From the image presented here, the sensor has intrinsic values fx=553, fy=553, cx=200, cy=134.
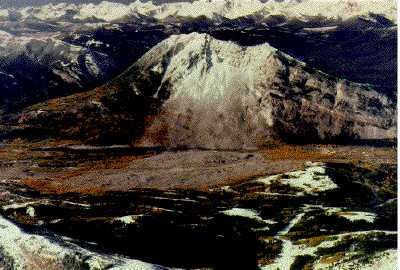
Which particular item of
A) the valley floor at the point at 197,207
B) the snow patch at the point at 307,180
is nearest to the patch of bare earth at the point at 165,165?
the valley floor at the point at 197,207

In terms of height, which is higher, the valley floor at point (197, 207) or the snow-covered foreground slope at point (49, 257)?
the snow-covered foreground slope at point (49, 257)

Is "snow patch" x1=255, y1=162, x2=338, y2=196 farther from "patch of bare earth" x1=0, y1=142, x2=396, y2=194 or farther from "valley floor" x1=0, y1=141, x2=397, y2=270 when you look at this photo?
"patch of bare earth" x1=0, y1=142, x2=396, y2=194

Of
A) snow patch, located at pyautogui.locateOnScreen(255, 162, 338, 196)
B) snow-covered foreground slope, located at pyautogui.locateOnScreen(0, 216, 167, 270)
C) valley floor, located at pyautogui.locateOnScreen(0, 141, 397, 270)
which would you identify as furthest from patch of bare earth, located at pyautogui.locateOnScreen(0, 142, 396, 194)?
snow-covered foreground slope, located at pyautogui.locateOnScreen(0, 216, 167, 270)

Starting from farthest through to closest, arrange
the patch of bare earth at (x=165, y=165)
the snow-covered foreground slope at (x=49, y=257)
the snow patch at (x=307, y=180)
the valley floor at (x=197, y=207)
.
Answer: the patch of bare earth at (x=165, y=165) → the snow patch at (x=307, y=180) → the valley floor at (x=197, y=207) → the snow-covered foreground slope at (x=49, y=257)

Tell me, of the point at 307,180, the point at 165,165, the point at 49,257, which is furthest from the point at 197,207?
the point at 165,165

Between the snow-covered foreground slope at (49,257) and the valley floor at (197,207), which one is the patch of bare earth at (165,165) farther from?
the snow-covered foreground slope at (49,257)

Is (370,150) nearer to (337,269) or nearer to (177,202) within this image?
(177,202)

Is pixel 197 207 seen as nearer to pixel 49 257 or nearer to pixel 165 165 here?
pixel 49 257

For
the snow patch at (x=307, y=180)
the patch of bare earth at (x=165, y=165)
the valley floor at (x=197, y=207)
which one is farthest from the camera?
the patch of bare earth at (x=165, y=165)

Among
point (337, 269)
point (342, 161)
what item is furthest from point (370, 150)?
point (337, 269)
